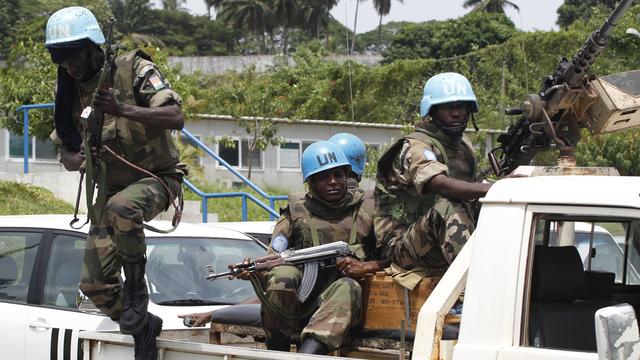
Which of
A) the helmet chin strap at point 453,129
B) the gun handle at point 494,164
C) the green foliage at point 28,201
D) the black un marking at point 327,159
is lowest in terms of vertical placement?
the green foliage at point 28,201

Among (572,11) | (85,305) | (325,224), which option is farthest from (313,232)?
(572,11)

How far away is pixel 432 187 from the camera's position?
16.7 feet

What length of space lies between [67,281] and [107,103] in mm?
2270

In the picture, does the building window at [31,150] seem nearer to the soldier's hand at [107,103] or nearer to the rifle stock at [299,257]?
the soldier's hand at [107,103]

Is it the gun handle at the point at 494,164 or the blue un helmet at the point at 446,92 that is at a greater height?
the blue un helmet at the point at 446,92

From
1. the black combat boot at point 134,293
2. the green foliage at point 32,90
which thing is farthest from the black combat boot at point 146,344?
the green foliage at point 32,90

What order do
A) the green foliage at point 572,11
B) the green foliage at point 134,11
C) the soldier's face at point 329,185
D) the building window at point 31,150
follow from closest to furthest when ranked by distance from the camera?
the soldier's face at point 329,185 → the building window at point 31,150 → the green foliage at point 572,11 → the green foliage at point 134,11

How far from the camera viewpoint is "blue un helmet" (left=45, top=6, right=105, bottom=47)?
216 inches

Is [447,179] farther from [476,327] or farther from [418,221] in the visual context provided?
[476,327]

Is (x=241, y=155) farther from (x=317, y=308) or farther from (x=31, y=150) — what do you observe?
(x=317, y=308)

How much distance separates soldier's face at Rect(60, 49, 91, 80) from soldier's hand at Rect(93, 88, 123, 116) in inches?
16.0

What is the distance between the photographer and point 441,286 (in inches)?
166

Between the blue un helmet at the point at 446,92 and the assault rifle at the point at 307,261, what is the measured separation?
0.85 m

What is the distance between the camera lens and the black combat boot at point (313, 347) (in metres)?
4.89
